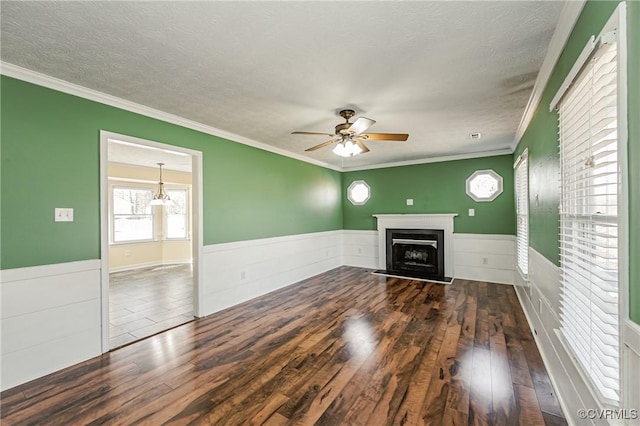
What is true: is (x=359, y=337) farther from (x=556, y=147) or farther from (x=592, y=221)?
(x=556, y=147)

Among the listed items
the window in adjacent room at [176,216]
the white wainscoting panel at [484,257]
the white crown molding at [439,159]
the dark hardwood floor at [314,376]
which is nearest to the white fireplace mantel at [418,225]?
the white wainscoting panel at [484,257]

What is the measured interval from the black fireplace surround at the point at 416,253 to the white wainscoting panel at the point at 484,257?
0.33 meters

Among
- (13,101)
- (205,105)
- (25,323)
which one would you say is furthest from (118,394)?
(205,105)

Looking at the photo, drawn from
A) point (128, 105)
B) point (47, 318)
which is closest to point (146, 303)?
point (47, 318)

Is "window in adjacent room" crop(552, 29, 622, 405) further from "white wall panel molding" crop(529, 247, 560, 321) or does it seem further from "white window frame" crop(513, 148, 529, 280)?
"white window frame" crop(513, 148, 529, 280)

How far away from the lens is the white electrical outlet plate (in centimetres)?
238

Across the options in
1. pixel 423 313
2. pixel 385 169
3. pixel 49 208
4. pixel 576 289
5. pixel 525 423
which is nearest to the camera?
pixel 576 289

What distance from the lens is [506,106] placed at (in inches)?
117

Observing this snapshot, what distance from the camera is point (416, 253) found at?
5703mm

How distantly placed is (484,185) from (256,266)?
14.7ft

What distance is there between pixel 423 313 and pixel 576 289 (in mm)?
2155

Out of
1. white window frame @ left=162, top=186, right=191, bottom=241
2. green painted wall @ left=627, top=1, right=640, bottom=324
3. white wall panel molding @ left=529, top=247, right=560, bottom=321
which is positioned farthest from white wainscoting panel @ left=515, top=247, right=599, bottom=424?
white window frame @ left=162, top=186, right=191, bottom=241

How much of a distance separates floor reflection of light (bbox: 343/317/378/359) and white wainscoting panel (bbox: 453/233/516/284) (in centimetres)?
301

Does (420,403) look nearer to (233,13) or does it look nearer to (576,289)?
(576,289)
